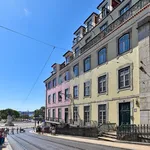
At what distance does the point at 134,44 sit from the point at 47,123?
109 ft

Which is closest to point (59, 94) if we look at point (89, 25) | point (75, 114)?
point (75, 114)

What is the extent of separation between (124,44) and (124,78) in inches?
136

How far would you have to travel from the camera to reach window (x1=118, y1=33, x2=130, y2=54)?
2507 centimetres

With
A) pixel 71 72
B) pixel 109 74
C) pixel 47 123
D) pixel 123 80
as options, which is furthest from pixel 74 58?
pixel 47 123

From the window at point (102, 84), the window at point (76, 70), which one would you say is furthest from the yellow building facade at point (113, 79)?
the window at point (76, 70)

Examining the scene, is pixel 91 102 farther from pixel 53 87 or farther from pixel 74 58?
pixel 53 87

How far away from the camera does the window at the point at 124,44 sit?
25.1m

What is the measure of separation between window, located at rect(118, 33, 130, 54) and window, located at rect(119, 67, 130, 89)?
201 centimetres

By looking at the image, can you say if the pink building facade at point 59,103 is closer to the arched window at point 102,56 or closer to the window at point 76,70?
the window at point 76,70

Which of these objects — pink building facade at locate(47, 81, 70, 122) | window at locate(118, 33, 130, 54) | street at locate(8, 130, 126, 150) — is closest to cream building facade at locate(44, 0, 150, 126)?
window at locate(118, 33, 130, 54)

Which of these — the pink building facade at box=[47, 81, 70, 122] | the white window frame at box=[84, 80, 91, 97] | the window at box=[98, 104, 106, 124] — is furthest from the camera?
the pink building facade at box=[47, 81, 70, 122]

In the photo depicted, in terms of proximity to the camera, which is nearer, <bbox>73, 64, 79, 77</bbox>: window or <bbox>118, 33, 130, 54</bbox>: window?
<bbox>118, 33, 130, 54</bbox>: window

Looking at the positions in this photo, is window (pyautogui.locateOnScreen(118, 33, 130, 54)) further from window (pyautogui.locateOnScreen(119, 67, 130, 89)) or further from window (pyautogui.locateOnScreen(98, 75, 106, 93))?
window (pyautogui.locateOnScreen(98, 75, 106, 93))

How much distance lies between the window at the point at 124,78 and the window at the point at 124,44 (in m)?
2.01
